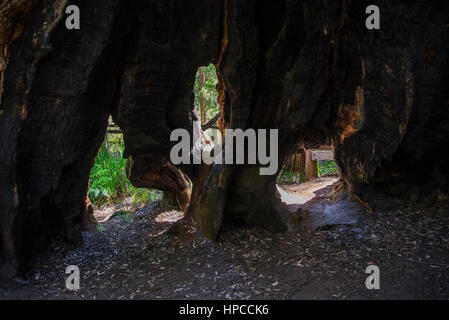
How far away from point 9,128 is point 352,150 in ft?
11.7

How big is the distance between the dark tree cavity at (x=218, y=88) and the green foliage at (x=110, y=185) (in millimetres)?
2513

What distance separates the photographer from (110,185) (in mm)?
6559

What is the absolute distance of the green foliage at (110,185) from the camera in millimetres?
6379

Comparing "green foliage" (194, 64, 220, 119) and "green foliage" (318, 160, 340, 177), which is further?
"green foliage" (318, 160, 340, 177)

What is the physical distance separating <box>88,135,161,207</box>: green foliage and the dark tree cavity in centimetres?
251

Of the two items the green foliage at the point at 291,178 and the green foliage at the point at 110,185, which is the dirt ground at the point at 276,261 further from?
the green foliage at the point at 291,178

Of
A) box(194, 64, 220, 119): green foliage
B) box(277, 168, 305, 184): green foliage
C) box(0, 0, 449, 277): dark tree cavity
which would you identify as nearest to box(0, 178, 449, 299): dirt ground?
box(0, 0, 449, 277): dark tree cavity

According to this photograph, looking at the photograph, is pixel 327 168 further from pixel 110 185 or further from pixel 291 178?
pixel 110 185

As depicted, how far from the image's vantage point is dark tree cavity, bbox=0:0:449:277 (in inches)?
116

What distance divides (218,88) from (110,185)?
3704 mm

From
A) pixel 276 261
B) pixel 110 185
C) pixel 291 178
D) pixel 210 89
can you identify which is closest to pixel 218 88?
pixel 276 261

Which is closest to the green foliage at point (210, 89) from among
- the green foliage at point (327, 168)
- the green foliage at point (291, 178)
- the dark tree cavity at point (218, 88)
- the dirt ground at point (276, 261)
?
the green foliage at point (291, 178)

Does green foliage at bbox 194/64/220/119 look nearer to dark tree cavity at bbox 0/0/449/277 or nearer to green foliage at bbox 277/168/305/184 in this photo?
green foliage at bbox 277/168/305/184
